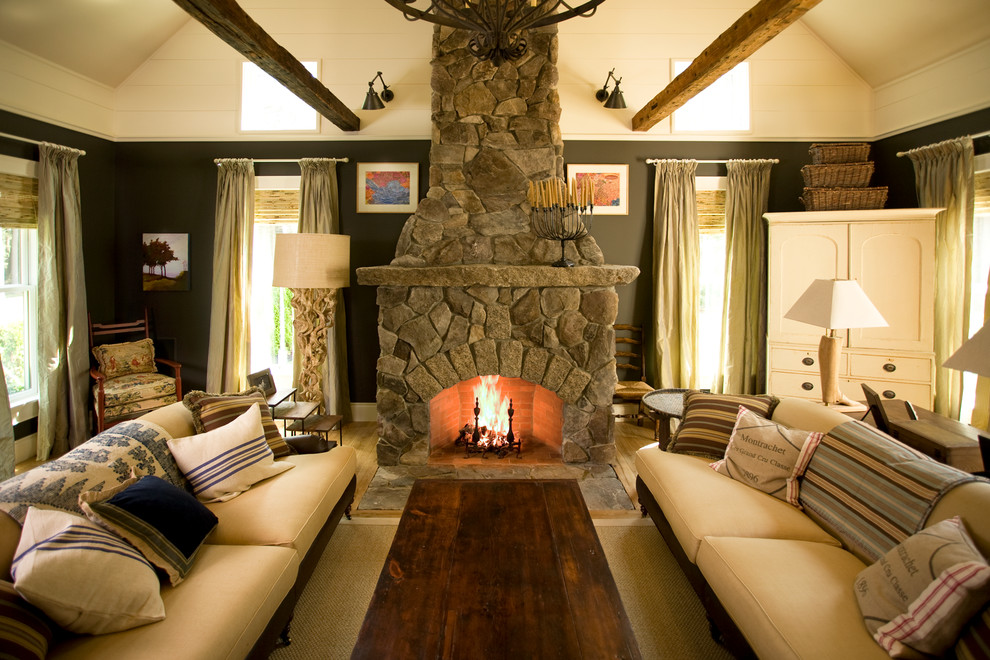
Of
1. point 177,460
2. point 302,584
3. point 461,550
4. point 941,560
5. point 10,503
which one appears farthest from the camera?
point 177,460

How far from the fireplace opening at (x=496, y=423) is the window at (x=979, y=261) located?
10.2 ft

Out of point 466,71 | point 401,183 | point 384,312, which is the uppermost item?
point 466,71

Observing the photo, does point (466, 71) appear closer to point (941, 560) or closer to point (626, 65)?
point (626, 65)

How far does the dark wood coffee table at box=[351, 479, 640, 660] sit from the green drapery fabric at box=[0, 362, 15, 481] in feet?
10.4

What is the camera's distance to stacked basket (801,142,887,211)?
13.3ft

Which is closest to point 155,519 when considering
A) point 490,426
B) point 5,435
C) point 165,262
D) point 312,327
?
point 312,327

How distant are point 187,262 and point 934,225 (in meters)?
6.19

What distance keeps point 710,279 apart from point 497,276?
2.51 metres

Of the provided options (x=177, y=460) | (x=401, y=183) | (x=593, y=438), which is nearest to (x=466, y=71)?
(x=401, y=183)

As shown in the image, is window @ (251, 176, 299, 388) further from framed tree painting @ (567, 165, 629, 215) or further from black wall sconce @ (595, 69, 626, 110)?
black wall sconce @ (595, 69, 626, 110)

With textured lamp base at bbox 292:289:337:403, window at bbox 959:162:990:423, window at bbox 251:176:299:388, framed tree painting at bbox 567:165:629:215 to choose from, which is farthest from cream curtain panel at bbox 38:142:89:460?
window at bbox 959:162:990:423

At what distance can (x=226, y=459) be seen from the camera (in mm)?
2334

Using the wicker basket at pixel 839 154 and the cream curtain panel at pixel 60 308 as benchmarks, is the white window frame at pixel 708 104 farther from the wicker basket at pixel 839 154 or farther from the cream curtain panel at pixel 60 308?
the cream curtain panel at pixel 60 308

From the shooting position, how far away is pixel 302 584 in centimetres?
211
